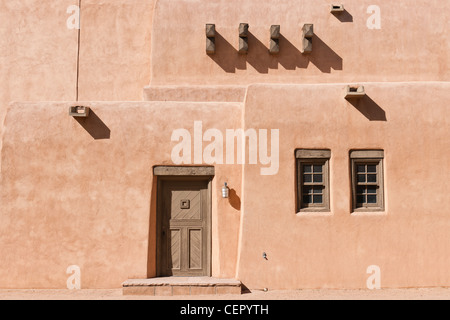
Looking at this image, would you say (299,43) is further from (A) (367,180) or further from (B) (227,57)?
(A) (367,180)

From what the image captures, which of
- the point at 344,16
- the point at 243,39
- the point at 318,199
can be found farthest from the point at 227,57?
the point at 318,199

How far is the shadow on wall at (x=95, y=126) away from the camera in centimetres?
952

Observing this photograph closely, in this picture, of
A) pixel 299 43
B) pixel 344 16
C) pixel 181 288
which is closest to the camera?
pixel 181 288

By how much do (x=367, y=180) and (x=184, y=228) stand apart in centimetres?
388

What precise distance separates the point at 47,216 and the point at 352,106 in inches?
257

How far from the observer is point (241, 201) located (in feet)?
30.7

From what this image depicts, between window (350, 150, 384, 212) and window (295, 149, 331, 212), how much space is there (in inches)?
21.9

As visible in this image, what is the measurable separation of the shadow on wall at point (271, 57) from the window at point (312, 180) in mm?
2768

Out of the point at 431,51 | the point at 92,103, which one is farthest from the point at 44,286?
Answer: the point at 431,51

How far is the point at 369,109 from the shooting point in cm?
937

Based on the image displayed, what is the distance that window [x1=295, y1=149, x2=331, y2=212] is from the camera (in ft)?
30.4

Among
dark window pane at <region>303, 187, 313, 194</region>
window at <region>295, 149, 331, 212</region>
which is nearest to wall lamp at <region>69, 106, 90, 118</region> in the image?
window at <region>295, 149, 331, 212</region>

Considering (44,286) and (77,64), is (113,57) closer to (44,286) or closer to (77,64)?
(77,64)

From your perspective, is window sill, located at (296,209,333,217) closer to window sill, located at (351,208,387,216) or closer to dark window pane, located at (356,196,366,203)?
window sill, located at (351,208,387,216)
